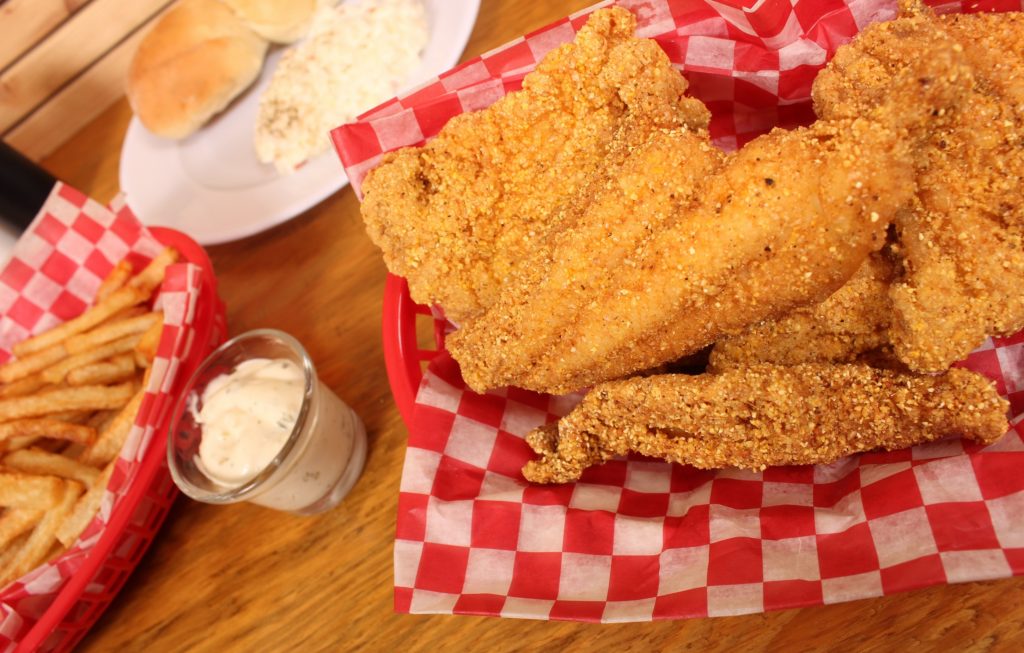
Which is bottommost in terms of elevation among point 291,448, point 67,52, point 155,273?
point 291,448

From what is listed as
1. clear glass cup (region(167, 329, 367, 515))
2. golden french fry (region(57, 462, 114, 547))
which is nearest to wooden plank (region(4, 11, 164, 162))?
clear glass cup (region(167, 329, 367, 515))

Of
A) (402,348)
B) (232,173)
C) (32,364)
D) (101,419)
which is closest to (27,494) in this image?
(101,419)

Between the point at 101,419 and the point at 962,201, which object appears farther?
the point at 101,419

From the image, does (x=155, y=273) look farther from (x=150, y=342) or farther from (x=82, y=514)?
(x=82, y=514)

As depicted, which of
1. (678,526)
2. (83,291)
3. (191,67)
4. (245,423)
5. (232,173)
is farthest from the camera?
(191,67)

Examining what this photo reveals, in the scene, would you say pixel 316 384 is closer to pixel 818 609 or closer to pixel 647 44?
pixel 647 44

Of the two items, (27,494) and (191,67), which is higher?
(191,67)

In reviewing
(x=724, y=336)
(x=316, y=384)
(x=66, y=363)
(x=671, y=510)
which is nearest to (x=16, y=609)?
(x=66, y=363)
